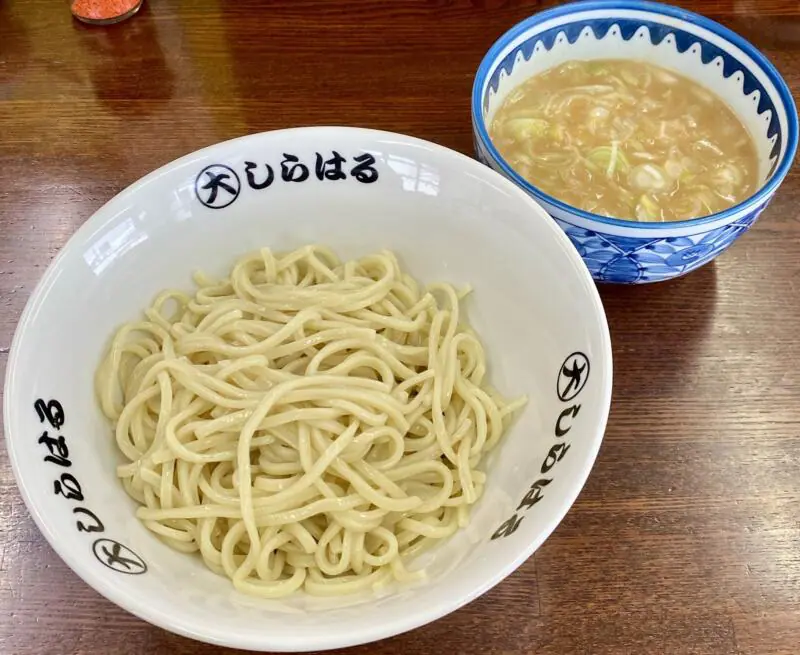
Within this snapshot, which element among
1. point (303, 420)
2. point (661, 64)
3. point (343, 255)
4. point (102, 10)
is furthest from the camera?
point (102, 10)

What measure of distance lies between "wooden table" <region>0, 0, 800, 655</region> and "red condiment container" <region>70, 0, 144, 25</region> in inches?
2.0

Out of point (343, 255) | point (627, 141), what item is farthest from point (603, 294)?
point (343, 255)

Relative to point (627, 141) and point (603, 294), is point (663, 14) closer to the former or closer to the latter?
point (627, 141)

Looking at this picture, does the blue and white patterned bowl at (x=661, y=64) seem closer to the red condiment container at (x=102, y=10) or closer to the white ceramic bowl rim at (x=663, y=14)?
the white ceramic bowl rim at (x=663, y=14)

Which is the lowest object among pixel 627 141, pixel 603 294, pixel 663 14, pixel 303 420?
pixel 603 294

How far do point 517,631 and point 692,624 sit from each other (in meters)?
0.32

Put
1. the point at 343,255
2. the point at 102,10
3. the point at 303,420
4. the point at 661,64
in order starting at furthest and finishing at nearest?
the point at 102,10, the point at 661,64, the point at 343,255, the point at 303,420

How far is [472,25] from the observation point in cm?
237

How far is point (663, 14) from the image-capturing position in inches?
70.9

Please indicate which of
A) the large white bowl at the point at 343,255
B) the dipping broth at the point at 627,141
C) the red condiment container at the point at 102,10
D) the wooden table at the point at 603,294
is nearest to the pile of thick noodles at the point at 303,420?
the large white bowl at the point at 343,255

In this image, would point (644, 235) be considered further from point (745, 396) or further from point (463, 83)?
point (463, 83)

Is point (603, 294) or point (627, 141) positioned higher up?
point (627, 141)

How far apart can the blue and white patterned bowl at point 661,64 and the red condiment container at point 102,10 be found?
1.38 metres

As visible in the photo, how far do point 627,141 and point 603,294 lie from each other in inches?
15.1
